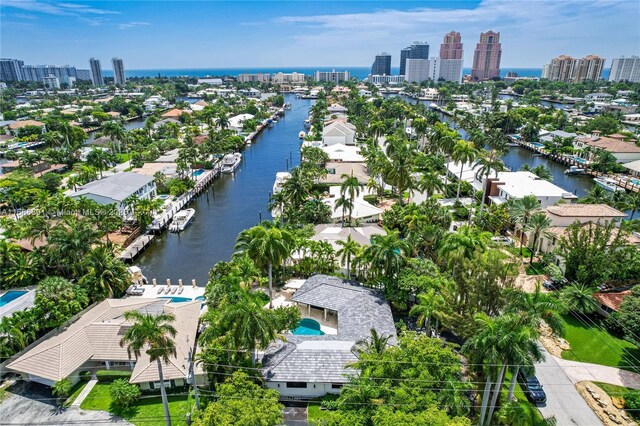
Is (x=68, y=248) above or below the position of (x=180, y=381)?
above

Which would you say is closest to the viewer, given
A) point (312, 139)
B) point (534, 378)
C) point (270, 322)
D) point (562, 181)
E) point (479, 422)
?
point (479, 422)

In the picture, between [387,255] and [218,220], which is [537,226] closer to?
[387,255]

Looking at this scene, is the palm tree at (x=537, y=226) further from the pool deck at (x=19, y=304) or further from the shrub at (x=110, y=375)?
the pool deck at (x=19, y=304)

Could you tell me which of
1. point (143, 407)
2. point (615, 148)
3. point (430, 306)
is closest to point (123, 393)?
point (143, 407)

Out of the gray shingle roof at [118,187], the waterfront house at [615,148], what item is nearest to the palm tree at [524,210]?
the gray shingle roof at [118,187]

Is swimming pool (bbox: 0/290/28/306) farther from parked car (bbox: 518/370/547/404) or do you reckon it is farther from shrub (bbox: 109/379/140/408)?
parked car (bbox: 518/370/547/404)

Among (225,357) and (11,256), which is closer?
(225,357)

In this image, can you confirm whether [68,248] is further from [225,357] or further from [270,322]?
[270,322]

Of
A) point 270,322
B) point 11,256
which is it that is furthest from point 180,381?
point 11,256
